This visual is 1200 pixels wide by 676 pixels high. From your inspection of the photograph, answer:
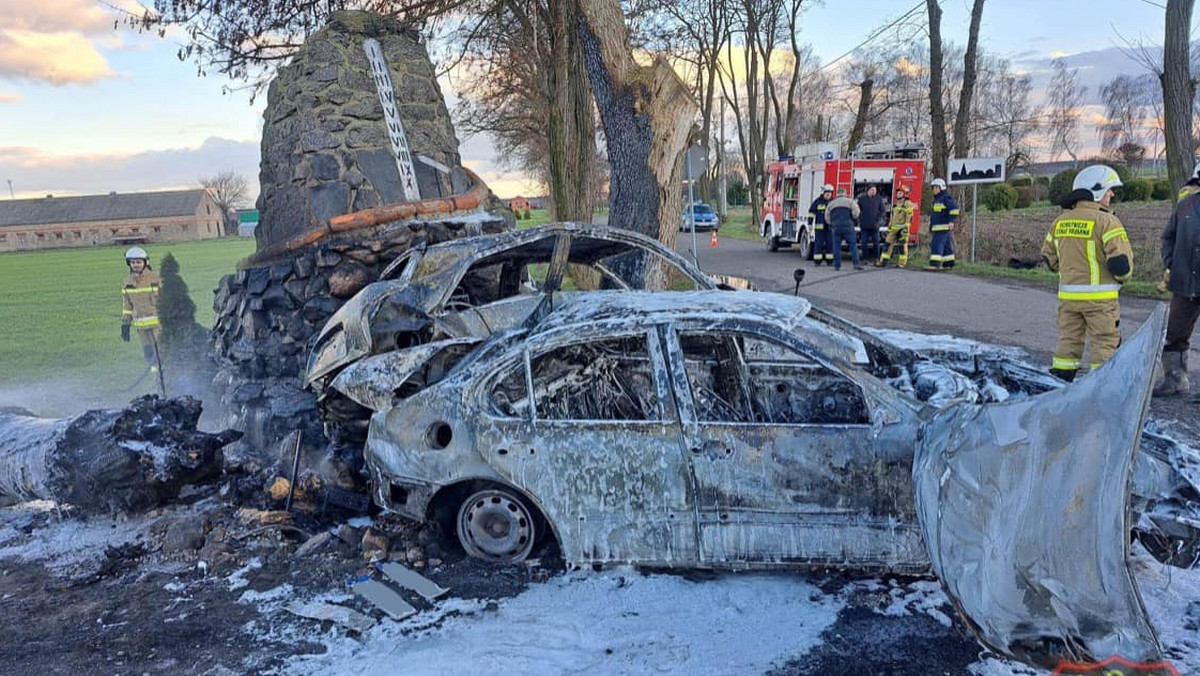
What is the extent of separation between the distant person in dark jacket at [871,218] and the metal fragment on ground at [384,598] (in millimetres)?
15093

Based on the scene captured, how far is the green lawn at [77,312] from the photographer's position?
37.5 feet

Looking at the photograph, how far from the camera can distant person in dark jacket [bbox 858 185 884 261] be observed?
1683 cm

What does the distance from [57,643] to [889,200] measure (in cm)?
1814

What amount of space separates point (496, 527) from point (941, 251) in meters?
13.8

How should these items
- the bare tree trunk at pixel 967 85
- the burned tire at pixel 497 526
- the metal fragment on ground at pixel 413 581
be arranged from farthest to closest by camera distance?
the bare tree trunk at pixel 967 85 → the burned tire at pixel 497 526 → the metal fragment on ground at pixel 413 581

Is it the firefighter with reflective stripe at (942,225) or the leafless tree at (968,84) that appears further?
the leafless tree at (968,84)

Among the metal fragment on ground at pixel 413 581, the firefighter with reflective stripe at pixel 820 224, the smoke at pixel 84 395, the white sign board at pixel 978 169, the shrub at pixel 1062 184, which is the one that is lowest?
the metal fragment on ground at pixel 413 581

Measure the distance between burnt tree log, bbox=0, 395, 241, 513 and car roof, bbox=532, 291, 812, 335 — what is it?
2940 mm

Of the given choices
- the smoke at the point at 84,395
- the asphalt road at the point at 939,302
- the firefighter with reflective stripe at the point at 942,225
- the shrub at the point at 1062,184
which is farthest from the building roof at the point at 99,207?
the shrub at the point at 1062,184

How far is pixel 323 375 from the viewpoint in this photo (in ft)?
17.4

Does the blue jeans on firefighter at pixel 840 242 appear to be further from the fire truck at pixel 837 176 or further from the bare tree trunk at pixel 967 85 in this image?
the bare tree trunk at pixel 967 85

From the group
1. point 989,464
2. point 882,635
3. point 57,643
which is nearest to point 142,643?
point 57,643

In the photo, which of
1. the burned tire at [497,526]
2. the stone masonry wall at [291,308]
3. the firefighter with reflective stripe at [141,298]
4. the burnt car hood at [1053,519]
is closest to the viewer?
the burnt car hood at [1053,519]

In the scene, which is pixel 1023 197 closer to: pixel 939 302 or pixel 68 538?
pixel 939 302
